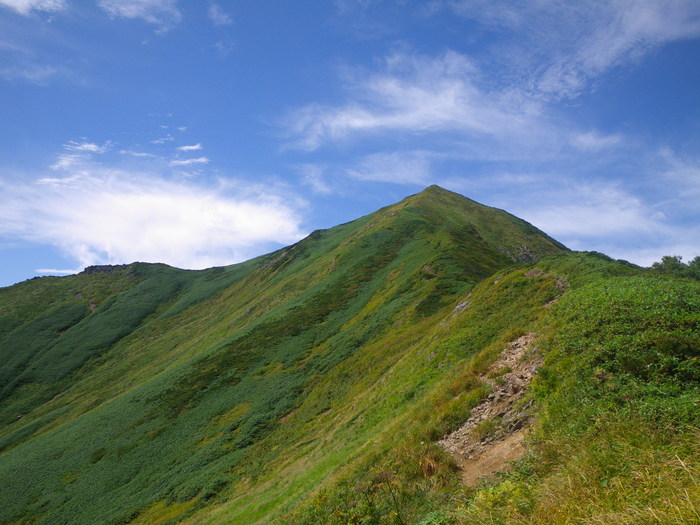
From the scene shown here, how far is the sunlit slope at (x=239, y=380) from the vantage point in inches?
1528

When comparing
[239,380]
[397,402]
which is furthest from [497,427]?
[239,380]

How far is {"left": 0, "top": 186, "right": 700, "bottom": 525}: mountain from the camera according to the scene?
9250 mm

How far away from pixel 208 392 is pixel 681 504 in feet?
222

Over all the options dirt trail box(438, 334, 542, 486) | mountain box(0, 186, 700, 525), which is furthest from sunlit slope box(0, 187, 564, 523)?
dirt trail box(438, 334, 542, 486)

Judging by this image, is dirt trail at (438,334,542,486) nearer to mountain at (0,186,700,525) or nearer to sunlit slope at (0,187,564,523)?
mountain at (0,186,700,525)

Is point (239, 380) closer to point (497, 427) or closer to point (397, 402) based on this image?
point (397, 402)

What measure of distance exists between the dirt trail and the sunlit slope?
9112mm

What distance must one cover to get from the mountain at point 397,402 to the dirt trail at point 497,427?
0.09 meters

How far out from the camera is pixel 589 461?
8.28 metres

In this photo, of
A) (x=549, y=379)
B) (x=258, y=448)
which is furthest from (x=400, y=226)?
(x=549, y=379)

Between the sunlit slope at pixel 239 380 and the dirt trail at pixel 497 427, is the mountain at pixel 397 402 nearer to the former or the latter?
the dirt trail at pixel 497 427

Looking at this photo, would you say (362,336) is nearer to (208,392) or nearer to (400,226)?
(208,392)

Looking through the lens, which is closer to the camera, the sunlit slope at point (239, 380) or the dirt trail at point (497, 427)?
the dirt trail at point (497, 427)

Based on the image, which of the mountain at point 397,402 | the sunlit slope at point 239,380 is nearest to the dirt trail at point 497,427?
the mountain at point 397,402
